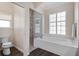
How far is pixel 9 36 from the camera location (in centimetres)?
111

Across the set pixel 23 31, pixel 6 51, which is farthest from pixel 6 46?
pixel 23 31

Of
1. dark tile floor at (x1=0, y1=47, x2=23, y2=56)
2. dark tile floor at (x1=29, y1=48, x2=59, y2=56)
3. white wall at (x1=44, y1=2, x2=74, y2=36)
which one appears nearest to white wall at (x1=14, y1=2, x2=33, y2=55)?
dark tile floor at (x1=0, y1=47, x2=23, y2=56)

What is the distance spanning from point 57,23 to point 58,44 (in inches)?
11.8

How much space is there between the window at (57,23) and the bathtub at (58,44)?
0.29 feet

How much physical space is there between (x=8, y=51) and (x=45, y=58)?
1.78 feet

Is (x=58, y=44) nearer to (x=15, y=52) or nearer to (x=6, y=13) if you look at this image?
(x=15, y=52)

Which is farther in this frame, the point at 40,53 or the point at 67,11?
the point at 40,53

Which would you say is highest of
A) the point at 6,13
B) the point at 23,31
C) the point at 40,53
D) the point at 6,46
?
the point at 6,13

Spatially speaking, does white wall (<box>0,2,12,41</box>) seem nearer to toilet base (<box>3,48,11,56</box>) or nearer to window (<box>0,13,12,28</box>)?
window (<box>0,13,12,28</box>)

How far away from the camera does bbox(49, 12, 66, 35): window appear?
109 cm

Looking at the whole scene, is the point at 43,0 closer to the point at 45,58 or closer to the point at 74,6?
the point at 74,6

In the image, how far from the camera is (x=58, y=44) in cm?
112

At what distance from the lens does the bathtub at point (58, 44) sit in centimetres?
108

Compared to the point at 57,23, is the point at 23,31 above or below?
below
